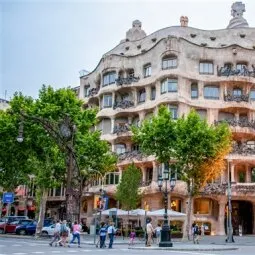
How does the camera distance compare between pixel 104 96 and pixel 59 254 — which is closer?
pixel 59 254

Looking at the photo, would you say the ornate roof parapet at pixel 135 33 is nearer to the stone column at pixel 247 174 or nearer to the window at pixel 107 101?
the window at pixel 107 101

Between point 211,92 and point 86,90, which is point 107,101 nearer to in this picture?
point 86,90

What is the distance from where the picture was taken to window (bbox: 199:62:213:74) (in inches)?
2056

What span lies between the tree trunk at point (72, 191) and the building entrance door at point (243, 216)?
23.5 meters

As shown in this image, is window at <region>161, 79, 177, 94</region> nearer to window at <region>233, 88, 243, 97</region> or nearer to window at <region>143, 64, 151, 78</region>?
window at <region>143, 64, 151, 78</region>

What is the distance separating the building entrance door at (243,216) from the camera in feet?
167

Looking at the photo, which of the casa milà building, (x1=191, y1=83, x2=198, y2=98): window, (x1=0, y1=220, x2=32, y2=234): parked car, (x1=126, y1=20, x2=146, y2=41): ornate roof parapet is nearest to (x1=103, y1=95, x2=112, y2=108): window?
the casa milà building

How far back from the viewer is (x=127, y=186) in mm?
44375

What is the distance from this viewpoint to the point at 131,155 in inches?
2028

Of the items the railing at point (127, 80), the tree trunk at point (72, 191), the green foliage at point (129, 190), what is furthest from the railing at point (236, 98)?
the tree trunk at point (72, 191)

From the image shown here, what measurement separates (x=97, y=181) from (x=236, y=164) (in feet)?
53.3

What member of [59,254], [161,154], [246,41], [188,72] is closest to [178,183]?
[161,154]

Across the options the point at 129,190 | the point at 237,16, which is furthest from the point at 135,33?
the point at 129,190

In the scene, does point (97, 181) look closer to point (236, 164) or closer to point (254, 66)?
point (236, 164)
